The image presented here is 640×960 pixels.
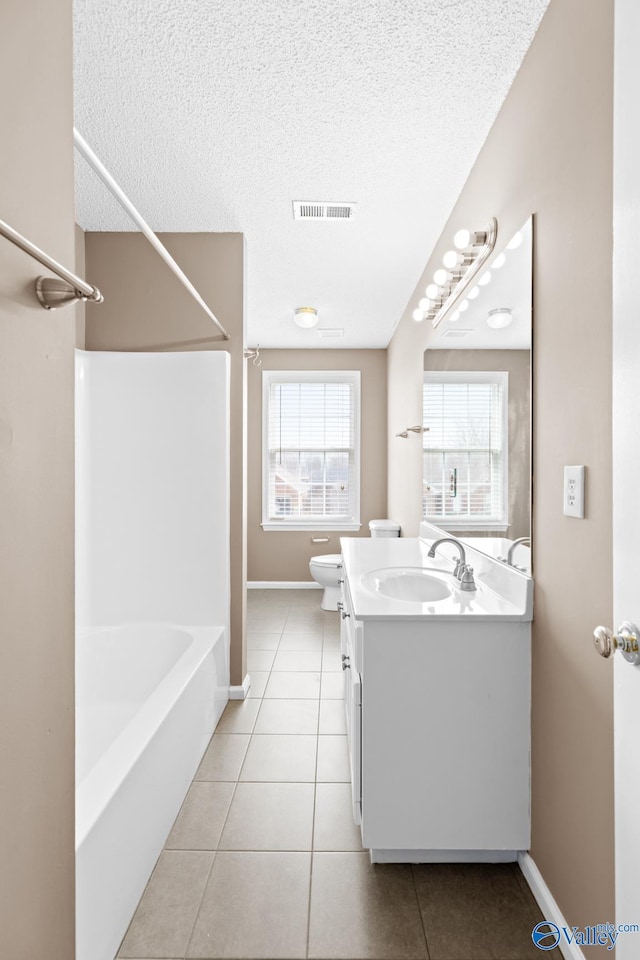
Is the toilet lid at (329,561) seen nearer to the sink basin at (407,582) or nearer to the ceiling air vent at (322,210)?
the sink basin at (407,582)

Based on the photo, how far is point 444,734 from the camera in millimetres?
1576

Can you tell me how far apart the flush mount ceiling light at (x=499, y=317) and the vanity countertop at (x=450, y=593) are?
33.0 inches

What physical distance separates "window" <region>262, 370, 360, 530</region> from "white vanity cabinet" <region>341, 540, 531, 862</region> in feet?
12.3

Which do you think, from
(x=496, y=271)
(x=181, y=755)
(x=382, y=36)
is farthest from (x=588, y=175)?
(x=181, y=755)

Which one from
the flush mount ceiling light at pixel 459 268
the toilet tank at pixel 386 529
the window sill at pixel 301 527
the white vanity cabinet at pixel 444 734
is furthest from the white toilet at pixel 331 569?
the white vanity cabinet at pixel 444 734

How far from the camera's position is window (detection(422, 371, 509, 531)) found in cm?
196

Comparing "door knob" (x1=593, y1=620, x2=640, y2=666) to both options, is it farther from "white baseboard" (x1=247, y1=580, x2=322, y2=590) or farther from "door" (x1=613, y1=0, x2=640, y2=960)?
"white baseboard" (x1=247, y1=580, x2=322, y2=590)

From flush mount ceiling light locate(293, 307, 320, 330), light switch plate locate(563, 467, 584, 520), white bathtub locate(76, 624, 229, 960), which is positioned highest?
flush mount ceiling light locate(293, 307, 320, 330)

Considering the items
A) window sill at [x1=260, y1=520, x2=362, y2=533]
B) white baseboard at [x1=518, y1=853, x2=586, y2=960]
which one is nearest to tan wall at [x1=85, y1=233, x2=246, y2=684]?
white baseboard at [x1=518, y1=853, x2=586, y2=960]

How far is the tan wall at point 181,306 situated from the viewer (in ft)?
9.08

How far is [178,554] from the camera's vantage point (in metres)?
2.64

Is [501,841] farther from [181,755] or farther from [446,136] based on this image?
[446,136]

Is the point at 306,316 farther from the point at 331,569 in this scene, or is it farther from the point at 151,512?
the point at 151,512

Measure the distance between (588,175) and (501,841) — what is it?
5.90 ft
